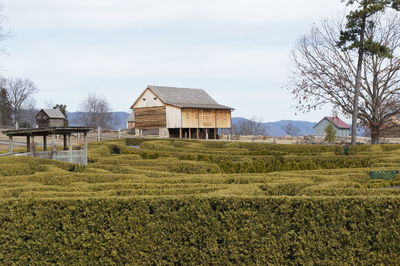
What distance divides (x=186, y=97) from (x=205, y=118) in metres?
4.17

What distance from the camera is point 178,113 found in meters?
54.4

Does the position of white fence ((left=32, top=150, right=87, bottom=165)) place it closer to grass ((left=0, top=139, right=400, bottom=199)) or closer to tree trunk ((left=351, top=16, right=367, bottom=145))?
grass ((left=0, top=139, right=400, bottom=199))

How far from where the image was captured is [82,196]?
37.6ft

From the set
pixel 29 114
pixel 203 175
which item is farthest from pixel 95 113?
pixel 203 175

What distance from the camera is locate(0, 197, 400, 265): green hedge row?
9.91 meters

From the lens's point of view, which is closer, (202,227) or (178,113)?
(202,227)

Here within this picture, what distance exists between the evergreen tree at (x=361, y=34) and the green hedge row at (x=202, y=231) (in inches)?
1118

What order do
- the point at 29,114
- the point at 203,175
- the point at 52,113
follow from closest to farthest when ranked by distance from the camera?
the point at 203,175
the point at 52,113
the point at 29,114

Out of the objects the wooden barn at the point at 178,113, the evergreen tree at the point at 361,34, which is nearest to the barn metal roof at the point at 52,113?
the wooden barn at the point at 178,113

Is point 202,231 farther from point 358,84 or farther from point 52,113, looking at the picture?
point 52,113

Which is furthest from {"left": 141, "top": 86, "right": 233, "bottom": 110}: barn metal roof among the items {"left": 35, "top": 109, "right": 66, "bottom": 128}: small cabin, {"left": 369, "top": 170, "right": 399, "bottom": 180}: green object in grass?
{"left": 369, "top": 170, "right": 399, "bottom": 180}: green object in grass

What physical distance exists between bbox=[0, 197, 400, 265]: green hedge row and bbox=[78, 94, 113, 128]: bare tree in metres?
97.6

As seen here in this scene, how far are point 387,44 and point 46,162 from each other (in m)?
32.3

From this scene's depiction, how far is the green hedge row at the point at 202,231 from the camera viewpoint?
9.91 metres
